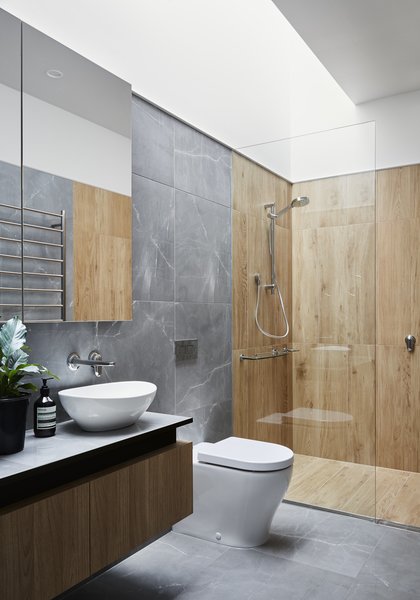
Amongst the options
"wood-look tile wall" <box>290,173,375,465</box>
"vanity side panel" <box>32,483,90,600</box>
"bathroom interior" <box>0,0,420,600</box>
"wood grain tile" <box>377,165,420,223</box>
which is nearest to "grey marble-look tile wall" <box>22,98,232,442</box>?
"bathroom interior" <box>0,0,420,600</box>

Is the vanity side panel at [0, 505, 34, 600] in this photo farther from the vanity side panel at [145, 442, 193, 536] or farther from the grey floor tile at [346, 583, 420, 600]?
the grey floor tile at [346, 583, 420, 600]

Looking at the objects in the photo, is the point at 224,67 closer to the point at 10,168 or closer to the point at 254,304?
the point at 254,304

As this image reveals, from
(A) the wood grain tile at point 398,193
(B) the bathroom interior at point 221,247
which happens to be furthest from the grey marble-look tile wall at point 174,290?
(A) the wood grain tile at point 398,193

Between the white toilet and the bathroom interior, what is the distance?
0.15 metres

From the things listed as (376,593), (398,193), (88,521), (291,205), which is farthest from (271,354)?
(88,521)

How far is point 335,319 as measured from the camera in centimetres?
296

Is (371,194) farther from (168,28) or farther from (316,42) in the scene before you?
(168,28)

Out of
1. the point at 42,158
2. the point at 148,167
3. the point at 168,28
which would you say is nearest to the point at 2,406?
the point at 42,158

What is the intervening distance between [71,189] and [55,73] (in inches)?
18.3

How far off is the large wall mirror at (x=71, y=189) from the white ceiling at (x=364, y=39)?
1.13m

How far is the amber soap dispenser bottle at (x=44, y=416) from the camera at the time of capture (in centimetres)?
184

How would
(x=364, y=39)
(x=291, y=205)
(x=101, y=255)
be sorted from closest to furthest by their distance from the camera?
(x=101, y=255), (x=364, y=39), (x=291, y=205)

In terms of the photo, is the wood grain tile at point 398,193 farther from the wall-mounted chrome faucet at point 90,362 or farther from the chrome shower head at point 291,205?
the wall-mounted chrome faucet at point 90,362

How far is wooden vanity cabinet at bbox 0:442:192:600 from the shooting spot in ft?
4.62
